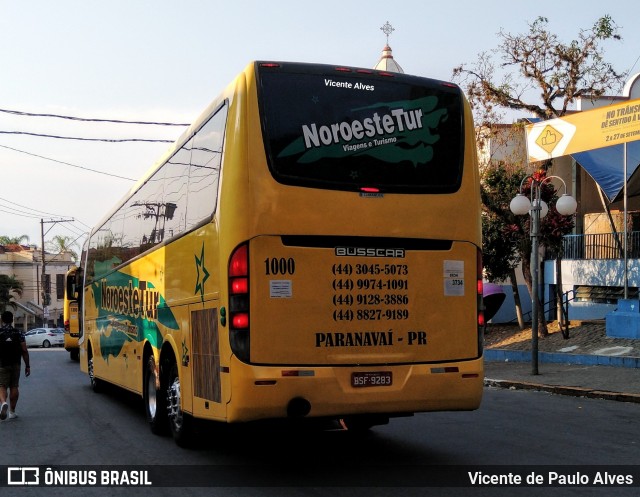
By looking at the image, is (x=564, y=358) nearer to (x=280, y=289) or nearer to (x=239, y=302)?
(x=280, y=289)

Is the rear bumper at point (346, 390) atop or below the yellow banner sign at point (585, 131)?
below

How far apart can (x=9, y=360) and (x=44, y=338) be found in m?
48.3

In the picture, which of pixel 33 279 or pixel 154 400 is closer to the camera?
pixel 154 400

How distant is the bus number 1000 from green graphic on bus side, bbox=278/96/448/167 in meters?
0.96

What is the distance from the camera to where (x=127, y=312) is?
13.2 metres

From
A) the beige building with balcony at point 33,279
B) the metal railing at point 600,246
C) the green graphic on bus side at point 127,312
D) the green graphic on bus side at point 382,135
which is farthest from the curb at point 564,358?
the beige building with balcony at point 33,279

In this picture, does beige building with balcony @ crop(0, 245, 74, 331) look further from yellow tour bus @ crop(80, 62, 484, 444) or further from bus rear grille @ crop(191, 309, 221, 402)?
yellow tour bus @ crop(80, 62, 484, 444)

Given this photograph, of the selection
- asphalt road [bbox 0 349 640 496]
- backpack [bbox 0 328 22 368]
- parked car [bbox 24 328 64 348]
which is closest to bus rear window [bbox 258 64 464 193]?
asphalt road [bbox 0 349 640 496]

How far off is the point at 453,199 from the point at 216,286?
2.54 m

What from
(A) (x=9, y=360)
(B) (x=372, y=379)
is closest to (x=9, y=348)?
(A) (x=9, y=360)

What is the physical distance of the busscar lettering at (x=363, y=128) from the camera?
25.3 feet

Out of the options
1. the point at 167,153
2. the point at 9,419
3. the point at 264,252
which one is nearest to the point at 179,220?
the point at 167,153

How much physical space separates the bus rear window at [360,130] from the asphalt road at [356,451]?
8.86 feet

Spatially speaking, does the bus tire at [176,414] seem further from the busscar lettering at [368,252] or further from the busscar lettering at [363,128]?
the busscar lettering at [363,128]
